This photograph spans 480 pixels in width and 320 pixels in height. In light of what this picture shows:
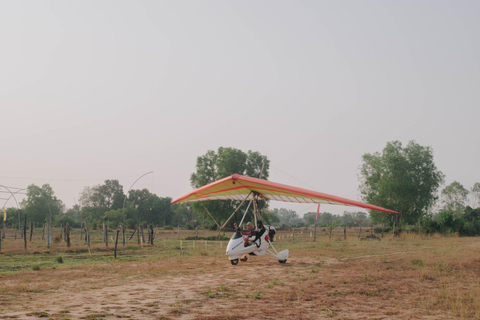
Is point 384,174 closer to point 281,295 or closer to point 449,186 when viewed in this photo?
point 281,295

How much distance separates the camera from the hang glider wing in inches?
551

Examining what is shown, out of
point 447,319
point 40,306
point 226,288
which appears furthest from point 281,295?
point 40,306

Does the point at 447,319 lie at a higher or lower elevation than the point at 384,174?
lower

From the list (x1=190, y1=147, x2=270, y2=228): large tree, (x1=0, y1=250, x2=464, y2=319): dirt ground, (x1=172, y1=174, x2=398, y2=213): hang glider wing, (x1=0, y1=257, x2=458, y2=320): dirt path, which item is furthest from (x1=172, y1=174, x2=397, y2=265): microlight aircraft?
(x1=190, y1=147, x2=270, y2=228): large tree

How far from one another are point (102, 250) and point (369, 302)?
20.6 metres

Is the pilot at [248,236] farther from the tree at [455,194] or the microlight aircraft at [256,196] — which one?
the tree at [455,194]

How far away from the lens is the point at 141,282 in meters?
10.9

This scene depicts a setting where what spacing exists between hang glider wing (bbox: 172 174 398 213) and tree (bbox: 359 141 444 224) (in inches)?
1408

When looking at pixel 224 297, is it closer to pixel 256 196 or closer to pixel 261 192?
pixel 261 192

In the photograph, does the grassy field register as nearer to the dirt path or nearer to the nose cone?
the dirt path

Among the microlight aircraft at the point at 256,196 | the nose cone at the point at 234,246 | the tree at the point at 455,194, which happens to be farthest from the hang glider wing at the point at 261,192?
the tree at the point at 455,194

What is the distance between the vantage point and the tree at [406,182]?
160ft

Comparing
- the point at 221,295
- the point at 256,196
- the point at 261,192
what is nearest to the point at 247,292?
the point at 221,295

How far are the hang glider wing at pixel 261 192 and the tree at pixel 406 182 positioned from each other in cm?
3577
